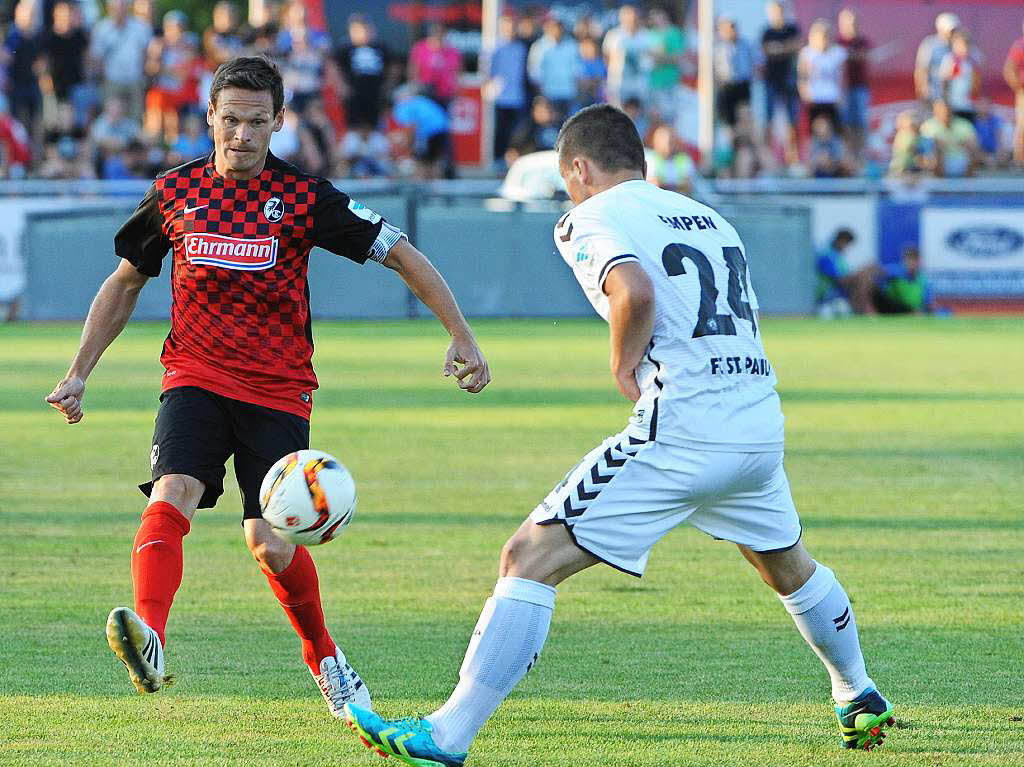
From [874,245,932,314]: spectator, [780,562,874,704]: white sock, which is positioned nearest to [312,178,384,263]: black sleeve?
[780,562,874,704]: white sock

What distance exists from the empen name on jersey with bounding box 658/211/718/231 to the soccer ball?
4.20 ft

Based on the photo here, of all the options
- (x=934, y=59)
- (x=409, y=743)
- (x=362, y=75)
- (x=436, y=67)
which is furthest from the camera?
Result: (x=934, y=59)

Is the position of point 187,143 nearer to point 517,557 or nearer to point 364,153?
point 364,153

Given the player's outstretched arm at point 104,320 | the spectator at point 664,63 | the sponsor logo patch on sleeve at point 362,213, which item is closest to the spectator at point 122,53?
the spectator at point 664,63

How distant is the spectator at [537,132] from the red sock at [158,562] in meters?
21.0

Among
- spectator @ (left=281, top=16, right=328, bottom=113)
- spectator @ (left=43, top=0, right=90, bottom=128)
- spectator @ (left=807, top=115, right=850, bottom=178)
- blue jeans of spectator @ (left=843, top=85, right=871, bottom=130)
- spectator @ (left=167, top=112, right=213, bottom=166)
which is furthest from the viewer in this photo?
blue jeans of spectator @ (left=843, top=85, right=871, bottom=130)

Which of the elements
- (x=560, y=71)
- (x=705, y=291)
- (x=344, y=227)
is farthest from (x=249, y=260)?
(x=560, y=71)

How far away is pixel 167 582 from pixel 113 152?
65.8 ft

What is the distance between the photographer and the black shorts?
569cm

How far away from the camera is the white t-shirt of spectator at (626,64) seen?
26438mm

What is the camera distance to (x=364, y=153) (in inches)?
1030

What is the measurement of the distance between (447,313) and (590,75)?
21.2 meters

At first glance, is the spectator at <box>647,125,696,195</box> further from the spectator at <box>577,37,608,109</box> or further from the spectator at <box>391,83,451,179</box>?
the spectator at <box>391,83,451,179</box>

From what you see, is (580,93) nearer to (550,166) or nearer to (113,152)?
(550,166)
